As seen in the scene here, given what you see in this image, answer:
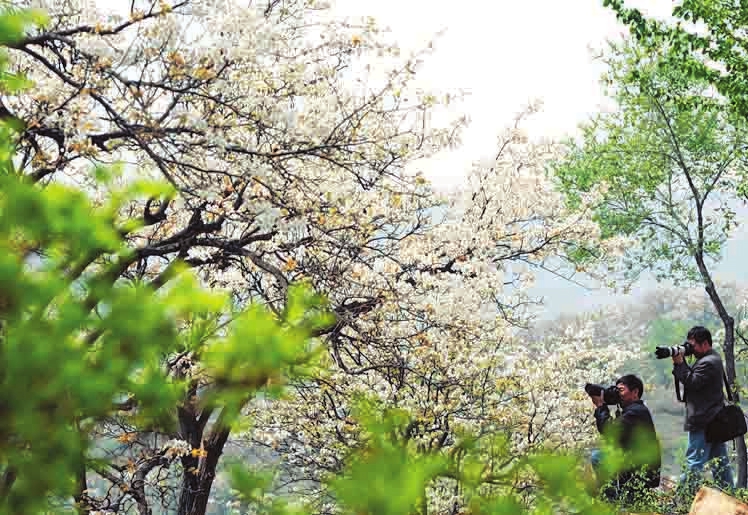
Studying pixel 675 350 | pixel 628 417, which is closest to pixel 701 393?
pixel 675 350

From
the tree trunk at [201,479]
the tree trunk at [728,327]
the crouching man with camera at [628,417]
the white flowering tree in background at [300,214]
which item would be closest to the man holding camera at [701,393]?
the crouching man with camera at [628,417]

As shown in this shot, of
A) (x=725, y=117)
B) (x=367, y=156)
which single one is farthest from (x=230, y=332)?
(x=725, y=117)

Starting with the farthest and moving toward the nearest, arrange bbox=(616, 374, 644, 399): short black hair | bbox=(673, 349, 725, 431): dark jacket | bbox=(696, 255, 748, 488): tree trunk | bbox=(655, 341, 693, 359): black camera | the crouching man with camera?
bbox=(696, 255, 748, 488): tree trunk < bbox=(655, 341, 693, 359): black camera < bbox=(673, 349, 725, 431): dark jacket < bbox=(616, 374, 644, 399): short black hair < the crouching man with camera

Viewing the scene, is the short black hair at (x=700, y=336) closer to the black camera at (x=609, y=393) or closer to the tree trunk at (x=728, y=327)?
the black camera at (x=609, y=393)

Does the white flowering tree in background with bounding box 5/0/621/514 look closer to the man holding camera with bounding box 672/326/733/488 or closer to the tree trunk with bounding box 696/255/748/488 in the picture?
the man holding camera with bounding box 672/326/733/488

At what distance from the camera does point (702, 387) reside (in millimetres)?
8062

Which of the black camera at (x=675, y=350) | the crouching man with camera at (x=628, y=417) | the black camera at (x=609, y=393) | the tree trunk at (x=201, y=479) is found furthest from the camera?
the tree trunk at (x=201, y=479)

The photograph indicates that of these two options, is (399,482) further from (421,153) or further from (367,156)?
(421,153)

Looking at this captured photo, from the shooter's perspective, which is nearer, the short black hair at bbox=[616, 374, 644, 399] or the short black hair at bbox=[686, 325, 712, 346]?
the short black hair at bbox=[616, 374, 644, 399]

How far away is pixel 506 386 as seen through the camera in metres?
13.4

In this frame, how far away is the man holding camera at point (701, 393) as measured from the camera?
26.2 feet

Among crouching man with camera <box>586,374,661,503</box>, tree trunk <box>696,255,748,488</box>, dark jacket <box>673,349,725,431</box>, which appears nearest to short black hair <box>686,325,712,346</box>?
dark jacket <box>673,349,725,431</box>

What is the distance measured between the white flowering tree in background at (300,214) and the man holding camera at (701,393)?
2.28 m

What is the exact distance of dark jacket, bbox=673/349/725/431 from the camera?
314 inches
